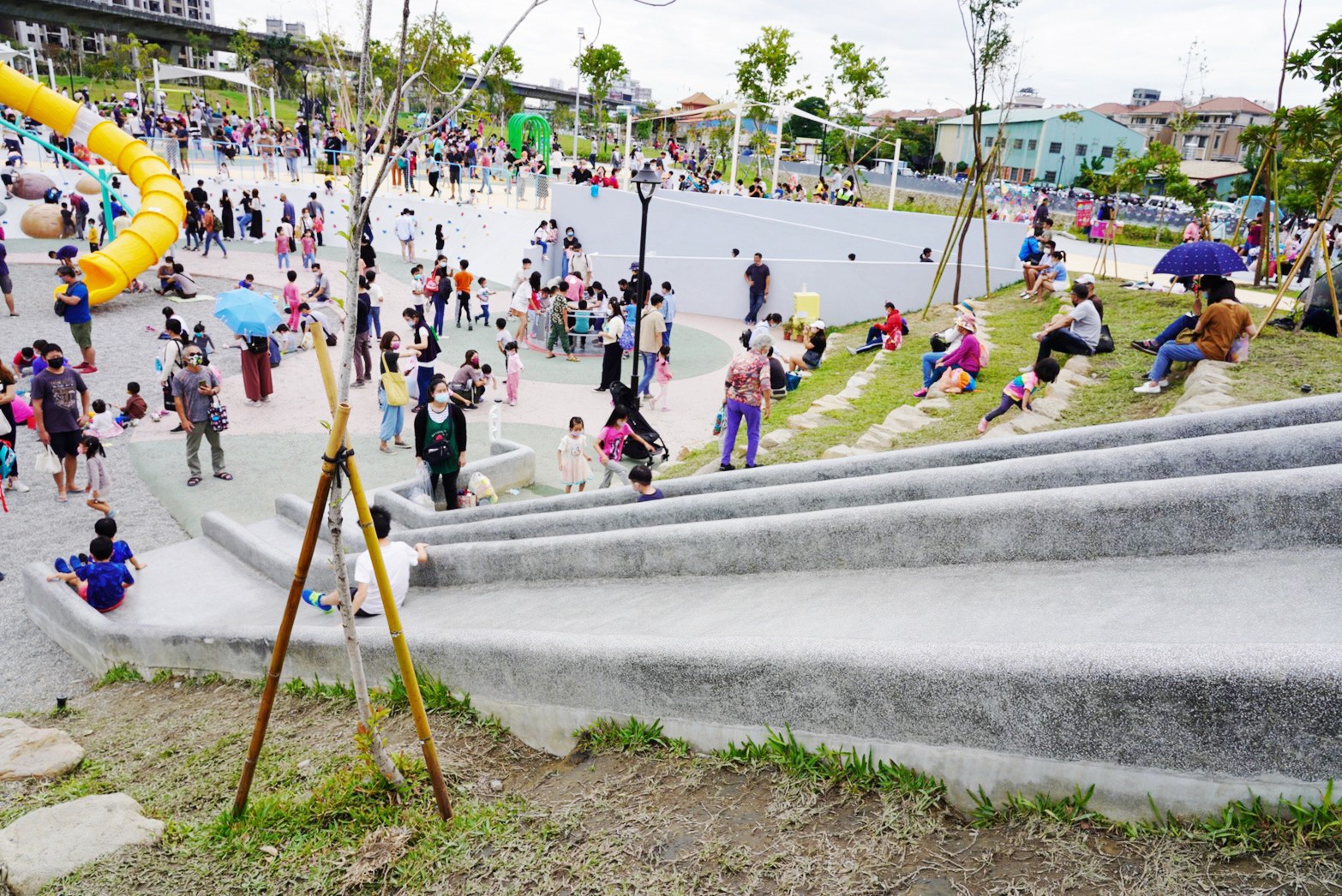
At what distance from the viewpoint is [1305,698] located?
2770mm

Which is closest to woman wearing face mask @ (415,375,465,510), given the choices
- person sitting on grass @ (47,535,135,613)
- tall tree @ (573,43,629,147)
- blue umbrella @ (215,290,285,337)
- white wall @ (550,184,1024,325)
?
person sitting on grass @ (47,535,135,613)

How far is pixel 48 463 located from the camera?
9266 mm

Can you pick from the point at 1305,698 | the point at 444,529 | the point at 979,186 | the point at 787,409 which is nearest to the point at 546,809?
the point at 1305,698

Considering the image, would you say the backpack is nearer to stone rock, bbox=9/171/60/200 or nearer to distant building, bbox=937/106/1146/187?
stone rock, bbox=9/171/60/200

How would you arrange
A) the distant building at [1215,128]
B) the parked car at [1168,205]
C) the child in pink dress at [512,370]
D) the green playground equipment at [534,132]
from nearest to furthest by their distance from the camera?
the child in pink dress at [512,370], the parked car at [1168,205], the green playground equipment at [534,132], the distant building at [1215,128]

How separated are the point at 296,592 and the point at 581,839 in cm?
159

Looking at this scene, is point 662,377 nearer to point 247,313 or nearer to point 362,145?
point 247,313

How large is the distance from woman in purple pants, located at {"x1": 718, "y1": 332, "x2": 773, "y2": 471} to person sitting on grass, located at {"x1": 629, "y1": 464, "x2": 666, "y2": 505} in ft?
7.13

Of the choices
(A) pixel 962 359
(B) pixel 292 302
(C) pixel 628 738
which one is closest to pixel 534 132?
(B) pixel 292 302

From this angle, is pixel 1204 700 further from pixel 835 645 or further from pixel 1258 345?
pixel 1258 345

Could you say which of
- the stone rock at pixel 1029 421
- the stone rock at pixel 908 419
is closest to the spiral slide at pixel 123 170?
the stone rock at pixel 908 419

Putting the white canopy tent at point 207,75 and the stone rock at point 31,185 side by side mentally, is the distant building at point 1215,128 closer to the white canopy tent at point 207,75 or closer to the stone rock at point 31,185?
the white canopy tent at point 207,75

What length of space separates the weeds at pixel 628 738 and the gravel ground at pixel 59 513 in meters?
4.93

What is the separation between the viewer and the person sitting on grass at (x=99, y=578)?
23.6 feet
